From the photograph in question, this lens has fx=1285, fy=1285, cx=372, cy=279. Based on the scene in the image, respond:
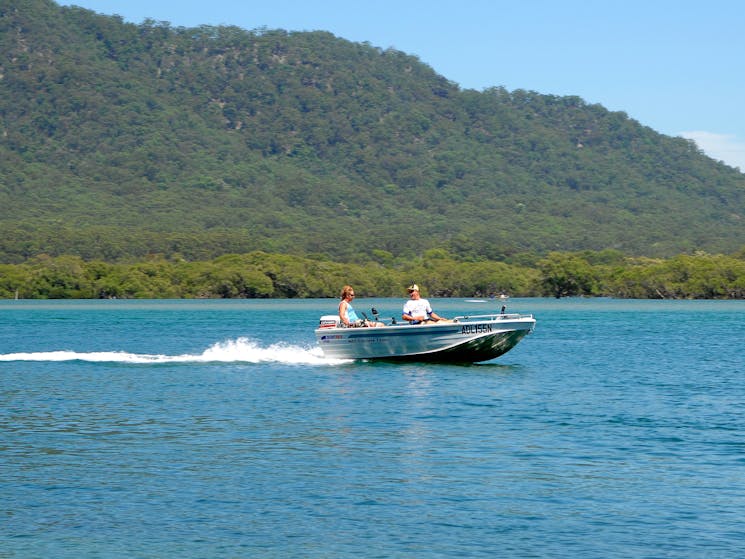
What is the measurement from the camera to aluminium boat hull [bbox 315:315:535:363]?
126 ft

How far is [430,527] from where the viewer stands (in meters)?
16.9

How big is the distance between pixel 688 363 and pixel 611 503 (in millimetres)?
30981

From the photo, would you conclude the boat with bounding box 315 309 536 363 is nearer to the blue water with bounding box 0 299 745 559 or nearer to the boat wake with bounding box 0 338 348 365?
the blue water with bounding box 0 299 745 559

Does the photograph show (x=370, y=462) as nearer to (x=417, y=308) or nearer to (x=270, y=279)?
(x=417, y=308)

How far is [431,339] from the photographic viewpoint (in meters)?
38.7

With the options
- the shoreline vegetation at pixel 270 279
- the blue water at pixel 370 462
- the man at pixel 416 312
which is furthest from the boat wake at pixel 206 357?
the shoreline vegetation at pixel 270 279

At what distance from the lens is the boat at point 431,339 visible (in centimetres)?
3838

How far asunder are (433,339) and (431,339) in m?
0.07

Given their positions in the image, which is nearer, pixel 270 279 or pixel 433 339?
pixel 433 339

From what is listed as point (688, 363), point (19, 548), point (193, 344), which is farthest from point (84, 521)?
point (193, 344)

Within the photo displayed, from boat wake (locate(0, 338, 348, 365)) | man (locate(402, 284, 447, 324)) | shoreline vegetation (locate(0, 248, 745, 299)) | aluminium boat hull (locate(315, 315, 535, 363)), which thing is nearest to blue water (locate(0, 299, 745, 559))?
aluminium boat hull (locate(315, 315, 535, 363))

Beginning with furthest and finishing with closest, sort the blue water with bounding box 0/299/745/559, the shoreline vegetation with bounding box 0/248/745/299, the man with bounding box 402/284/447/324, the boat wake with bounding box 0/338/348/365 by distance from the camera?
the shoreline vegetation with bounding box 0/248/745/299, the boat wake with bounding box 0/338/348/365, the man with bounding box 402/284/447/324, the blue water with bounding box 0/299/745/559

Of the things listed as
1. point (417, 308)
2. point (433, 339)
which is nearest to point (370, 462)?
point (417, 308)

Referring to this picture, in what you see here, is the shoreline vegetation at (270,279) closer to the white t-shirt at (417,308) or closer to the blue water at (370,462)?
the blue water at (370,462)
